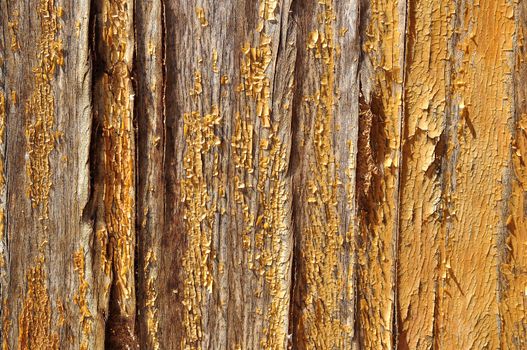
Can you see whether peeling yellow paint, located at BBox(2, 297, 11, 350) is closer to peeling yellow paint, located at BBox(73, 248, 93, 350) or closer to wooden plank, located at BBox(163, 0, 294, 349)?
peeling yellow paint, located at BBox(73, 248, 93, 350)

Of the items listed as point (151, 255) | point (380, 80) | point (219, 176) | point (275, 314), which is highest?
point (380, 80)

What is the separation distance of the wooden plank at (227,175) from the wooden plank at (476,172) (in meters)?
0.27

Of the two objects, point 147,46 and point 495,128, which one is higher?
point 147,46

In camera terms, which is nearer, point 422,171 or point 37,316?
point 422,171

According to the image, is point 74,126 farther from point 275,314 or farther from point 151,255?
point 275,314

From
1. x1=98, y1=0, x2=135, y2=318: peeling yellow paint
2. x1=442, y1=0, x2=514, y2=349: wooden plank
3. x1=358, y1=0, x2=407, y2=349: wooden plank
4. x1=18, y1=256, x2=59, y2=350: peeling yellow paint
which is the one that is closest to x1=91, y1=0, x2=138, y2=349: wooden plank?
x1=98, y1=0, x2=135, y2=318: peeling yellow paint

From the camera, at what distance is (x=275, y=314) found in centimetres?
101

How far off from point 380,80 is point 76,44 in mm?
527

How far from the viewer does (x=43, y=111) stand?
104 cm

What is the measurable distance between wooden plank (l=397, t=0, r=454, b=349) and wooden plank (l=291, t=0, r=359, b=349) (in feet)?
0.28

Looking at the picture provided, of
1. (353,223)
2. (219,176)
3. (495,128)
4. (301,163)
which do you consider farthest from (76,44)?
(495,128)

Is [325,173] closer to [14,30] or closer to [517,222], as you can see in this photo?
[517,222]

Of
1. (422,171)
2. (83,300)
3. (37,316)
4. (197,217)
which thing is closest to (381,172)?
(422,171)

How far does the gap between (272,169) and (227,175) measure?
0.08 metres
